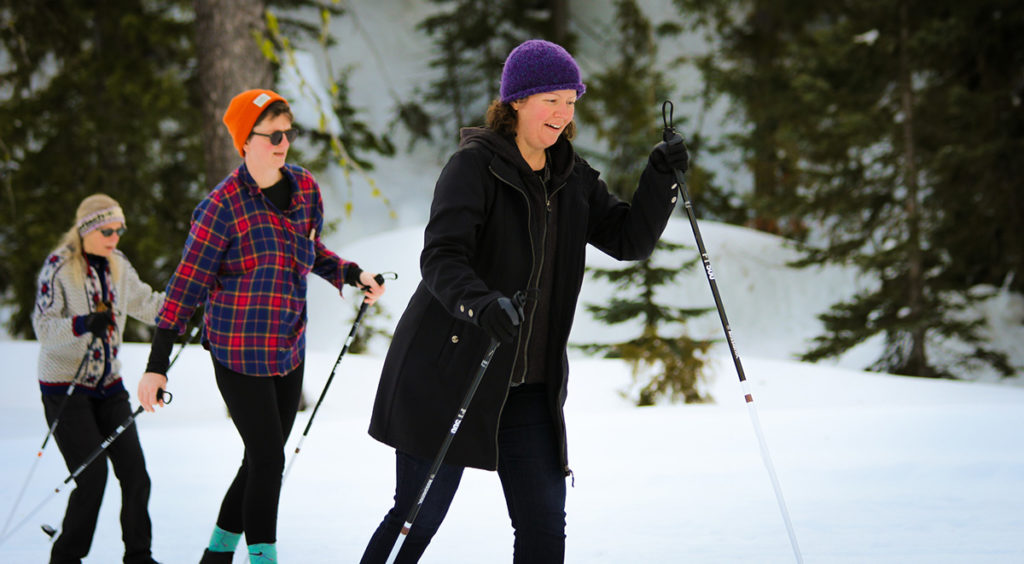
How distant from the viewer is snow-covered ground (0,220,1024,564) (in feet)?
13.0

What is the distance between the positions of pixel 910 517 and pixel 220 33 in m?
5.92

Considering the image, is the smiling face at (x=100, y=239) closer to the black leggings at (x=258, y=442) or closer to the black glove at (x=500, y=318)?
the black leggings at (x=258, y=442)

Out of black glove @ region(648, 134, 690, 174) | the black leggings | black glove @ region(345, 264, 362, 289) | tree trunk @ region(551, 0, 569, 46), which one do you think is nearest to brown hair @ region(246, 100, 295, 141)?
black glove @ region(345, 264, 362, 289)

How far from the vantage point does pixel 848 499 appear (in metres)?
4.68

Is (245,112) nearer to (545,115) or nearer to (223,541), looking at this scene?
(545,115)

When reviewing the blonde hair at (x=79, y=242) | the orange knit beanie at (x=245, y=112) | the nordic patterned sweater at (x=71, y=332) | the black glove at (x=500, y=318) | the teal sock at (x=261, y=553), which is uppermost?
the orange knit beanie at (x=245, y=112)

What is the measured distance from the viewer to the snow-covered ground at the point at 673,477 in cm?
395

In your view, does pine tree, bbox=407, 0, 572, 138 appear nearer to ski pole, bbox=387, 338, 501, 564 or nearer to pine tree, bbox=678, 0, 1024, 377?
pine tree, bbox=678, 0, 1024, 377

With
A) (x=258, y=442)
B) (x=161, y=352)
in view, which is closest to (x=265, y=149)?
(x=161, y=352)

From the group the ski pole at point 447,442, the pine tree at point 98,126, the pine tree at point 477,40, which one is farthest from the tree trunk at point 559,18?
the ski pole at point 447,442

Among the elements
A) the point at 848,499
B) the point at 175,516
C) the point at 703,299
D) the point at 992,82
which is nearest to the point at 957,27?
the point at 992,82

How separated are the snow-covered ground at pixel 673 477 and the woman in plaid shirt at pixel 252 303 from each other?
3.29 feet

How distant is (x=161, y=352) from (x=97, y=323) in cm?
80

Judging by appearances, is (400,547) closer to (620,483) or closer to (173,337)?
(173,337)
